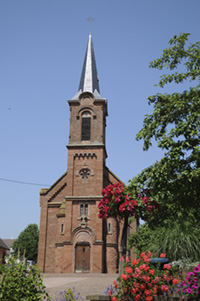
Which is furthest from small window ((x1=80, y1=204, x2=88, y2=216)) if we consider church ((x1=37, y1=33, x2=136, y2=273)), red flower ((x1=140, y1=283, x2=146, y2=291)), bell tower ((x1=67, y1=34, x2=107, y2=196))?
red flower ((x1=140, y1=283, x2=146, y2=291))

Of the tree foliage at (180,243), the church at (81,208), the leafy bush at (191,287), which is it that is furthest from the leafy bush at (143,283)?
the church at (81,208)

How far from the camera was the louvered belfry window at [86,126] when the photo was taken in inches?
1666

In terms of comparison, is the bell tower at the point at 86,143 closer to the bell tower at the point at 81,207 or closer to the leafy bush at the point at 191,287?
the bell tower at the point at 81,207

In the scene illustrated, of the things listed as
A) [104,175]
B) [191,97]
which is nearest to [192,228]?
[191,97]

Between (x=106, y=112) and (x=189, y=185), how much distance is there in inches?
1417

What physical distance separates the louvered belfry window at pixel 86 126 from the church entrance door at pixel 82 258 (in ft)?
43.5

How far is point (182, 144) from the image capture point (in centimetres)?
1215

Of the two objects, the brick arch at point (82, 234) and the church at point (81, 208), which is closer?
the church at point (81, 208)

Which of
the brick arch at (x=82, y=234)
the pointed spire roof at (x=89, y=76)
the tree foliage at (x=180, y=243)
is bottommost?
the tree foliage at (x=180, y=243)

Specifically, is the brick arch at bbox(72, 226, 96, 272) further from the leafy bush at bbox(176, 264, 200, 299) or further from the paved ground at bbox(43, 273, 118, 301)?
the leafy bush at bbox(176, 264, 200, 299)

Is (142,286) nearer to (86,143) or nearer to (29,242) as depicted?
(86,143)

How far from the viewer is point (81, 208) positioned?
128 feet

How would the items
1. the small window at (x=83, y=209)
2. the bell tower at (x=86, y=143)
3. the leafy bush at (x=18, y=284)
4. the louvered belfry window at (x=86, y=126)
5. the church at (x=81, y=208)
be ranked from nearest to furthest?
the leafy bush at (x=18, y=284) < the church at (x=81, y=208) < the small window at (x=83, y=209) < the bell tower at (x=86, y=143) < the louvered belfry window at (x=86, y=126)

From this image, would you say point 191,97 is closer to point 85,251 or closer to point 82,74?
point 85,251
